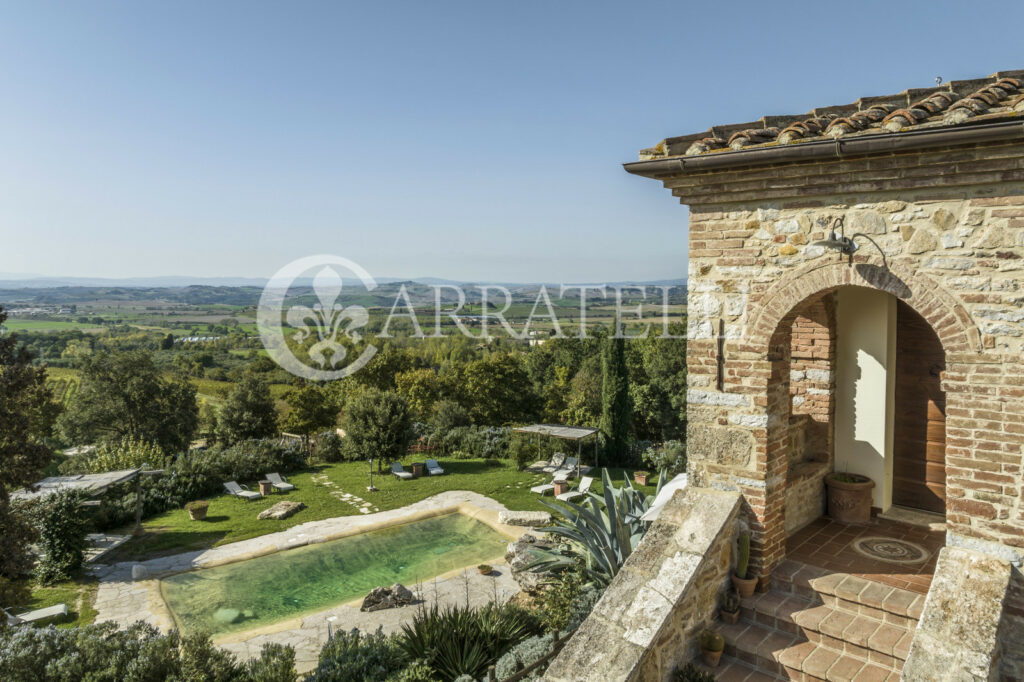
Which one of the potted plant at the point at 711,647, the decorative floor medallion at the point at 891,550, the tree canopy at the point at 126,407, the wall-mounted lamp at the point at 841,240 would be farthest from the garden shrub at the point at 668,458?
the tree canopy at the point at 126,407

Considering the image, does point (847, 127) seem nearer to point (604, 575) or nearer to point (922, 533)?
point (922, 533)

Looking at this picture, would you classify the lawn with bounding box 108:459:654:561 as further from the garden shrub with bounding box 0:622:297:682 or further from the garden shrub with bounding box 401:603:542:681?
the garden shrub with bounding box 401:603:542:681

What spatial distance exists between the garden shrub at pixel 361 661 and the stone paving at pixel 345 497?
8779 millimetres

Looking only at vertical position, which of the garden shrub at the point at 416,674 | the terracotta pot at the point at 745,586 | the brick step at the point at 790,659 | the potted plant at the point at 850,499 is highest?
the potted plant at the point at 850,499

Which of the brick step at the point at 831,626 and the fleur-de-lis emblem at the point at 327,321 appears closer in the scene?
the brick step at the point at 831,626

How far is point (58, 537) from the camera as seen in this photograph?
1121 centimetres

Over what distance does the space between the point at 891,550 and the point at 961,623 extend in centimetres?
204

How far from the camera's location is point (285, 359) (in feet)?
142

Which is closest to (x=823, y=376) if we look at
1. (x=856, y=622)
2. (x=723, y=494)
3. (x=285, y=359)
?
(x=723, y=494)

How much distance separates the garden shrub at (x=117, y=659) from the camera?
5.55 m

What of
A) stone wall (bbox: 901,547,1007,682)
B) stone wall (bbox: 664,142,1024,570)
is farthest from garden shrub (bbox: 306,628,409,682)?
stone wall (bbox: 901,547,1007,682)

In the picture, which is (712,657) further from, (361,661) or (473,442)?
(473,442)

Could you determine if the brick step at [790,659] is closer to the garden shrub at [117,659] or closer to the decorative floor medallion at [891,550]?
the decorative floor medallion at [891,550]

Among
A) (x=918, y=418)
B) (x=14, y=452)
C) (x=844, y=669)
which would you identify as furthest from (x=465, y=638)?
(x=14, y=452)
